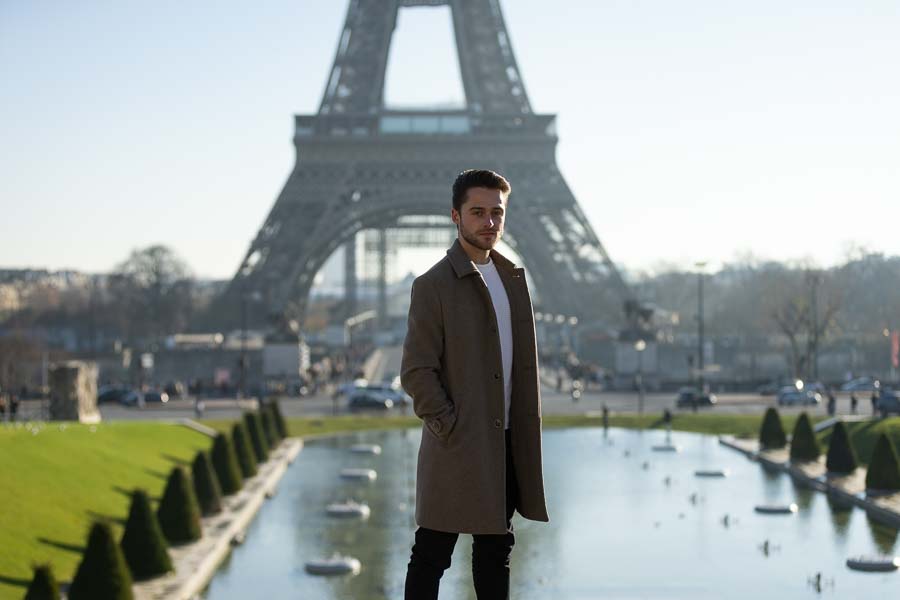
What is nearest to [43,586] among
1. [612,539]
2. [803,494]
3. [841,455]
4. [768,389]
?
[612,539]

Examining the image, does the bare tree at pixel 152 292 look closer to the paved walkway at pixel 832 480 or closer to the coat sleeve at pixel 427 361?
the paved walkway at pixel 832 480

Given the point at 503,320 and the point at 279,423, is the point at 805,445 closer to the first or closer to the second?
the point at 279,423

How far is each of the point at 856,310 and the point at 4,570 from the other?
47533 mm

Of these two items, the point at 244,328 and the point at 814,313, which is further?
the point at 244,328

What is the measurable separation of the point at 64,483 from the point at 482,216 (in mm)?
18411

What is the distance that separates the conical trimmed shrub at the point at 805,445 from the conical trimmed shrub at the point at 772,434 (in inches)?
110

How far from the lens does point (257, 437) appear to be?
117ft

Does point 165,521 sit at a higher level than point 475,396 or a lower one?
lower

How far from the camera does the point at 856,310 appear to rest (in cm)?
5925

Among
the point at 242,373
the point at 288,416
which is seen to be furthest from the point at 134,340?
the point at 288,416

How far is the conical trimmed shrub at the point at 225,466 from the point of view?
28.5 meters

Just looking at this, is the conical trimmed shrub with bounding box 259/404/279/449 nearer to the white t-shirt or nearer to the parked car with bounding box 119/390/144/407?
the parked car with bounding box 119/390/144/407

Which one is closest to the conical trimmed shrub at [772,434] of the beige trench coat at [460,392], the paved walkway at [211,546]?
the paved walkway at [211,546]

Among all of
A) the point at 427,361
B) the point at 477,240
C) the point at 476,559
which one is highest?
the point at 477,240
